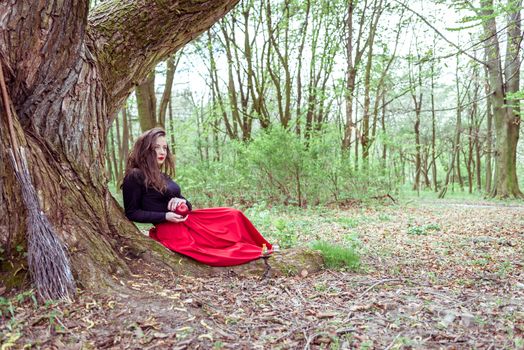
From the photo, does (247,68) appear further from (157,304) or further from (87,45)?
(157,304)

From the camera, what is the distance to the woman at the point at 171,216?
358cm

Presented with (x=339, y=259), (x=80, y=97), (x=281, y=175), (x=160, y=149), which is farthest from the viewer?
(x=281, y=175)

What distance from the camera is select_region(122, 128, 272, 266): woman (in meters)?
3.58

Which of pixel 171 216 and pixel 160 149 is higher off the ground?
pixel 160 149

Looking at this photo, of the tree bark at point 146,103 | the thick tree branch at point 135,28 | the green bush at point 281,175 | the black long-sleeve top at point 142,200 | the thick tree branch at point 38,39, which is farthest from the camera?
the green bush at point 281,175

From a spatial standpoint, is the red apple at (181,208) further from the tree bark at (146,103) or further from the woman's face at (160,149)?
the tree bark at (146,103)

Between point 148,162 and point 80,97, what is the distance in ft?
3.05

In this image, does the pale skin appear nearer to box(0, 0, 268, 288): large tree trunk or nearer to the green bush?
box(0, 0, 268, 288): large tree trunk

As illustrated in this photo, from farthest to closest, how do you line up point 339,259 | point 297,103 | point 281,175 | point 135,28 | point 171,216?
point 297,103, point 281,175, point 339,259, point 171,216, point 135,28

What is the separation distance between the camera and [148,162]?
365 cm

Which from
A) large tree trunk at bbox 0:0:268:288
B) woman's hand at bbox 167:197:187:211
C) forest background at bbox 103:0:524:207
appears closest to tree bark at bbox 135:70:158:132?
forest background at bbox 103:0:524:207

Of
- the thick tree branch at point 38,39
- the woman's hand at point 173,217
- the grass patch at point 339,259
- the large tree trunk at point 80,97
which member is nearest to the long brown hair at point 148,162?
the woman's hand at point 173,217

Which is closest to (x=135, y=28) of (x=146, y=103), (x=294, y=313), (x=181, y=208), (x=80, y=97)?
(x=80, y=97)

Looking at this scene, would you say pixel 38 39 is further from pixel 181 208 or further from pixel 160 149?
pixel 181 208
